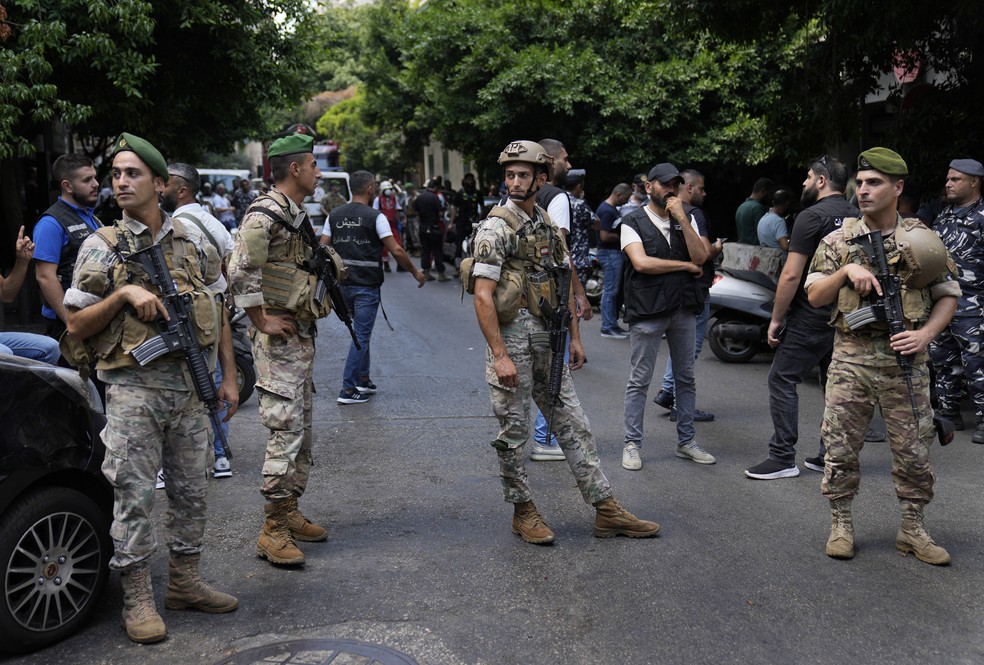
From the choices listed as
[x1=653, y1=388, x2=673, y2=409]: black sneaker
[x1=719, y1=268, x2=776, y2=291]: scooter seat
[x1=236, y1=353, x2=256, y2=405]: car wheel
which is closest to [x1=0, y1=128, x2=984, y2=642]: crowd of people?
[x1=653, y1=388, x2=673, y2=409]: black sneaker

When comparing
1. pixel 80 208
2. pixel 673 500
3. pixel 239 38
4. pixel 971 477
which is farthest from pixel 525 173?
pixel 239 38

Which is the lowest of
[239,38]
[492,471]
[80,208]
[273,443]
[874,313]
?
[492,471]

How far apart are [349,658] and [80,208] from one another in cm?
327

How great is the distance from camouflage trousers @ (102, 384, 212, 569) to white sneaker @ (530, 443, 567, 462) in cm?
287

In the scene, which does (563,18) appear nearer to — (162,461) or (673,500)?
(673,500)

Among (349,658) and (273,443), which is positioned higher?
(273,443)

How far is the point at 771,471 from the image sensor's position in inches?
241

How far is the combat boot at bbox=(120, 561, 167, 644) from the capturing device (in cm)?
385

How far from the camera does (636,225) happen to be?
6395 mm

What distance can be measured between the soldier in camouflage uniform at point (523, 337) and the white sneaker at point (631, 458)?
1281 millimetres

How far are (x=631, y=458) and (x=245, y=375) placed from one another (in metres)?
3.34

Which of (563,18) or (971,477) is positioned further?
(563,18)

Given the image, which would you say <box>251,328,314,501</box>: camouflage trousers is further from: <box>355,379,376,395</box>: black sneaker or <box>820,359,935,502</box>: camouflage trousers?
<box>355,379,376,395</box>: black sneaker

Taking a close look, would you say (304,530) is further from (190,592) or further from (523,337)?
(523,337)
